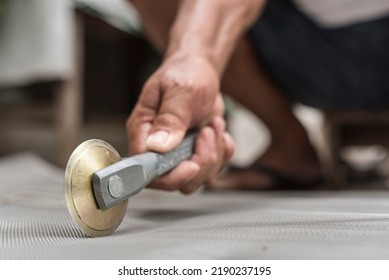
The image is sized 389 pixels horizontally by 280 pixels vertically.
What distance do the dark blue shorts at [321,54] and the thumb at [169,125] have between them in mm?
634

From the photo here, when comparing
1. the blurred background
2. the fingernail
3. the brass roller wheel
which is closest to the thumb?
the fingernail

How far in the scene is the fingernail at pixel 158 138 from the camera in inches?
24.1

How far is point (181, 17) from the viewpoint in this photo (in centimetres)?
80

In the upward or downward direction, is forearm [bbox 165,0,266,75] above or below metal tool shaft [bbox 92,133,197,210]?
above

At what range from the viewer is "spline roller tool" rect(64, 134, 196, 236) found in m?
0.44

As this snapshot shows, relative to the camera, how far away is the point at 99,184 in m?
0.44

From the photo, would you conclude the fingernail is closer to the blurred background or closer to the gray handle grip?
the gray handle grip

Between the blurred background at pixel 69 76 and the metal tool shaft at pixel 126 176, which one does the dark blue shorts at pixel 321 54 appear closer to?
the blurred background at pixel 69 76

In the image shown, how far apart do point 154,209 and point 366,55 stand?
0.79 metres

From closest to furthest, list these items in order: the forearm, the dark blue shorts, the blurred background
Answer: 1. the forearm
2. the dark blue shorts
3. the blurred background

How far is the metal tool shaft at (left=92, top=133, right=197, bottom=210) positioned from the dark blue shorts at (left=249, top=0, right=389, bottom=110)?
726 millimetres

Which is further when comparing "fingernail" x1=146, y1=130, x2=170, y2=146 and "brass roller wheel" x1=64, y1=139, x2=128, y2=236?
"fingernail" x1=146, y1=130, x2=170, y2=146

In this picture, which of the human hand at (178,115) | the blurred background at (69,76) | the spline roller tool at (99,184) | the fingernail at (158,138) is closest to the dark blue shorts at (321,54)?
the blurred background at (69,76)
